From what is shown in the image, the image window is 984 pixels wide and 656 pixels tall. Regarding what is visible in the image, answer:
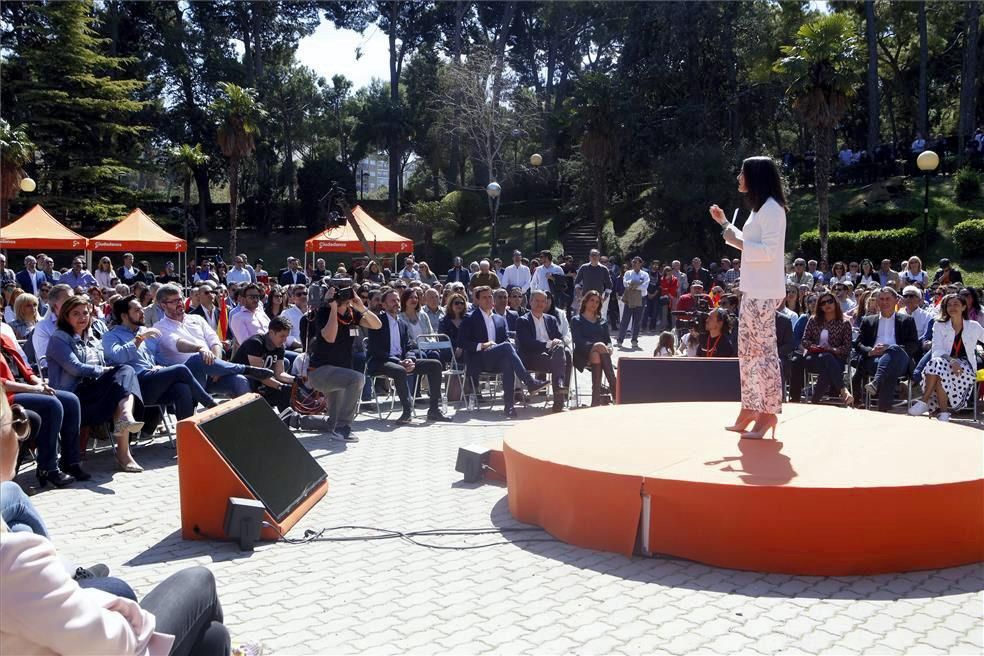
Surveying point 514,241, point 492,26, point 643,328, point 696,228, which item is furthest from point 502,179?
point 643,328

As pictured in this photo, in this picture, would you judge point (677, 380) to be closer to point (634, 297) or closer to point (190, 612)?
point (190, 612)

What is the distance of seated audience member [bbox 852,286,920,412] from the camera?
9477mm

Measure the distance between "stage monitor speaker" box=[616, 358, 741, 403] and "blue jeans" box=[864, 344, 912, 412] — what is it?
1.92 metres

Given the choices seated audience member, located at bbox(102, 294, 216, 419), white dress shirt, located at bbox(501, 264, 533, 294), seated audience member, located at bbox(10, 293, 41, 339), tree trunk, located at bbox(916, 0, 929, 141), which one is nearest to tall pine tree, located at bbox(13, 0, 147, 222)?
white dress shirt, located at bbox(501, 264, 533, 294)

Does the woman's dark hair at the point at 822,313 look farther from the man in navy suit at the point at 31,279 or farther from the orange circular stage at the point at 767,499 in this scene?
the man in navy suit at the point at 31,279

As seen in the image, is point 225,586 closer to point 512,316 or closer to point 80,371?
point 80,371

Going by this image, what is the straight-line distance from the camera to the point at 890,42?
134 feet

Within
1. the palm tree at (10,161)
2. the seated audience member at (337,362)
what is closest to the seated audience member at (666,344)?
the seated audience member at (337,362)

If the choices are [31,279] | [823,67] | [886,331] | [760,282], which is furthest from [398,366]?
[823,67]

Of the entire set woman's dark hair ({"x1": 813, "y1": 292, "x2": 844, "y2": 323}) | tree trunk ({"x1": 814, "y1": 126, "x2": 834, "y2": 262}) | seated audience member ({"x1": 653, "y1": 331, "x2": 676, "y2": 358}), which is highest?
tree trunk ({"x1": 814, "y1": 126, "x2": 834, "y2": 262})

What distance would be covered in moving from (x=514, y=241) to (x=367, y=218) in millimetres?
13471

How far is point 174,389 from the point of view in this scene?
25.4 ft

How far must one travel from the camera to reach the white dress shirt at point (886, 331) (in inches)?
383

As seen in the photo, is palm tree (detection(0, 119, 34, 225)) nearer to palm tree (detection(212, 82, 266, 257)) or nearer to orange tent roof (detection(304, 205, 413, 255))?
palm tree (detection(212, 82, 266, 257))
